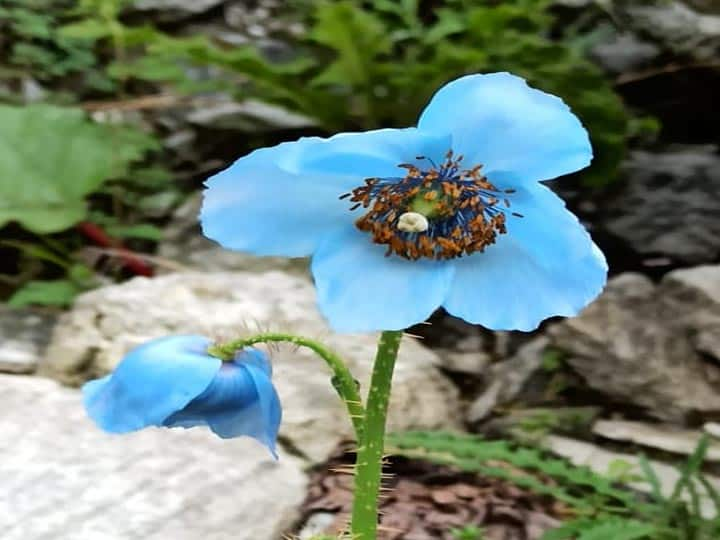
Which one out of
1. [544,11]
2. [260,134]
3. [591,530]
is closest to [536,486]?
[591,530]

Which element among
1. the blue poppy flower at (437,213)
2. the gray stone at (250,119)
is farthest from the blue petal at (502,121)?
the gray stone at (250,119)

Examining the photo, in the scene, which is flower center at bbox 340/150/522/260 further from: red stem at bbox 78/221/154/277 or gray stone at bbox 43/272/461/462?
red stem at bbox 78/221/154/277

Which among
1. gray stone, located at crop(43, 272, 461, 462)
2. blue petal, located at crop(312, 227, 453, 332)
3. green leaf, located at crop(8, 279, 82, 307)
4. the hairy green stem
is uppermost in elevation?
blue petal, located at crop(312, 227, 453, 332)

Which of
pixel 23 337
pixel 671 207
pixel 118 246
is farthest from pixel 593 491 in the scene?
pixel 118 246

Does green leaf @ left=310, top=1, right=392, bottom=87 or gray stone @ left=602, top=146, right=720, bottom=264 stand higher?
green leaf @ left=310, top=1, right=392, bottom=87

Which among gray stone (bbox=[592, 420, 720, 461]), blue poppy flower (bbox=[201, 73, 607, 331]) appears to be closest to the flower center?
blue poppy flower (bbox=[201, 73, 607, 331])

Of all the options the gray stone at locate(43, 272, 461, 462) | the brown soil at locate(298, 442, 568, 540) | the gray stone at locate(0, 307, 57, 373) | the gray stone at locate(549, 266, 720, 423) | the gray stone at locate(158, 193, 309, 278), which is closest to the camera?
the brown soil at locate(298, 442, 568, 540)
